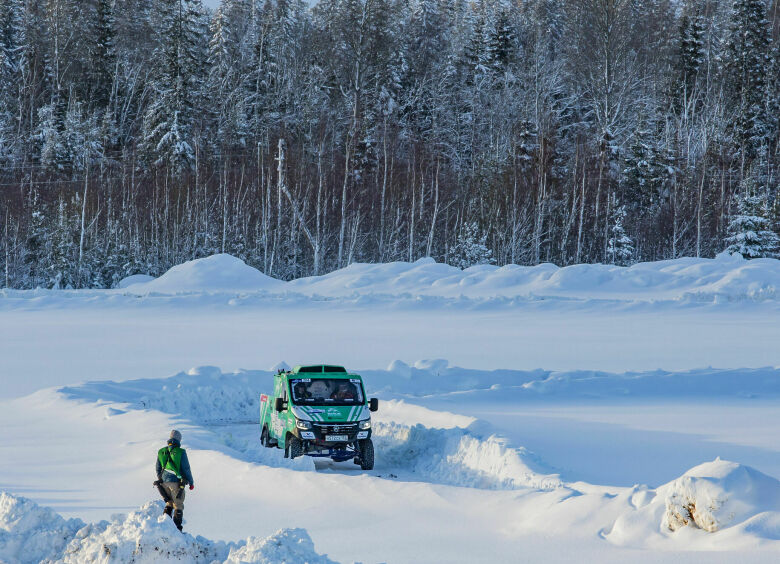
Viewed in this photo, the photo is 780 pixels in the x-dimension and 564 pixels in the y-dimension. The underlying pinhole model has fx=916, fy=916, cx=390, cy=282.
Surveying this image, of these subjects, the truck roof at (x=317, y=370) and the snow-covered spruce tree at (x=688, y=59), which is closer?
the truck roof at (x=317, y=370)

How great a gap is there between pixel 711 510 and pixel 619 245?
42248mm

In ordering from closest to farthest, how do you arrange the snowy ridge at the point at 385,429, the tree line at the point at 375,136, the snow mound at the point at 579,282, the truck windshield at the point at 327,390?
the snowy ridge at the point at 385,429, the truck windshield at the point at 327,390, the snow mound at the point at 579,282, the tree line at the point at 375,136

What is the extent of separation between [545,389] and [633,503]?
1057cm

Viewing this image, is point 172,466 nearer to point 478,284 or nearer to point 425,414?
point 425,414

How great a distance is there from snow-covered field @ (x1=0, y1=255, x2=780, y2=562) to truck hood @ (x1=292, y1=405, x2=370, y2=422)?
2.60 feet

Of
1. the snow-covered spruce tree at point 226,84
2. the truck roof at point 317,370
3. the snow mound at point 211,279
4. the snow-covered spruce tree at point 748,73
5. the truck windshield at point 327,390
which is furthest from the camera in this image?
the snow-covered spruce tree at point 226,84

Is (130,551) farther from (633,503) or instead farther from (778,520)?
(778,520)

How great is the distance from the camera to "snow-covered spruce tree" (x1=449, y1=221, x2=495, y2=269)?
1847 inches

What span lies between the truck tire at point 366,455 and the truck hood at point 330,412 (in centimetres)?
38

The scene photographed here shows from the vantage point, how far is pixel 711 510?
7.89 meters

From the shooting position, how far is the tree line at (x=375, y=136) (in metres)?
50.3

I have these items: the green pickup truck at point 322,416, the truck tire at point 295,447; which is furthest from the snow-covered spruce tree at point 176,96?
the truck tire at point 295,447

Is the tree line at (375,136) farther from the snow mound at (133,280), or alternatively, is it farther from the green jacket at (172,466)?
the green jacket at (172,466)

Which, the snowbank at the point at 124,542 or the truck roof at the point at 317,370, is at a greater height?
the truck roof at the point at 317,370
